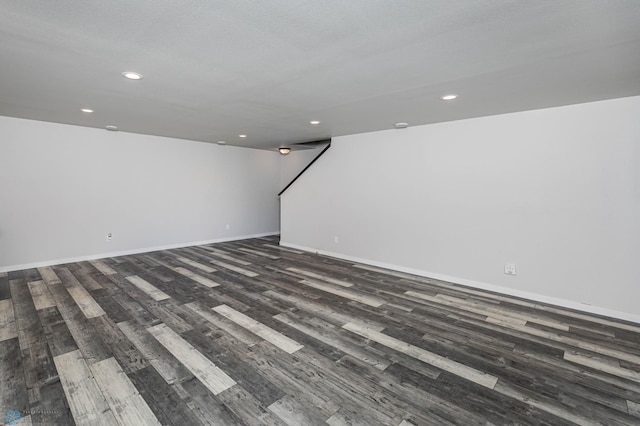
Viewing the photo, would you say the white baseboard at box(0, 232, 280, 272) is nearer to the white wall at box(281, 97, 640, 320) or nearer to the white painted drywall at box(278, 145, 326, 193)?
the white painted drywall at box(278, 145, 326, 193)

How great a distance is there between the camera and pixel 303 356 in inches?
89.1

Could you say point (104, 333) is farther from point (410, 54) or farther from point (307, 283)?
point (410, 54)

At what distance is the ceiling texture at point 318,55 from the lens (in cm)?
156

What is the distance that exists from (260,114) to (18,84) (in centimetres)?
234

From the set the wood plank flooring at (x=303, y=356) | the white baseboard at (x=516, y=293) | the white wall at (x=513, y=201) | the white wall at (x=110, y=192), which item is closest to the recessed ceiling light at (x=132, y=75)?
the wood plank flooring at (x=303, y=356)

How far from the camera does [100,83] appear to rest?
2705 millimetres

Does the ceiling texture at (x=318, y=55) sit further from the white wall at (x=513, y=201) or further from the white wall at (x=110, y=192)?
the white wall at (x=110, y=192)

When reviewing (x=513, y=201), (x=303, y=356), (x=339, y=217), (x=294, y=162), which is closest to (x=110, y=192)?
(x=294, y=162)

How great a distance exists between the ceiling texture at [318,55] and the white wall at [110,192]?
1298 millimetres

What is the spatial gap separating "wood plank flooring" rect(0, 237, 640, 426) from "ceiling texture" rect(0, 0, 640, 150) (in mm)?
2250

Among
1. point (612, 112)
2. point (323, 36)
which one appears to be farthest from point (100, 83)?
point (612, 112)

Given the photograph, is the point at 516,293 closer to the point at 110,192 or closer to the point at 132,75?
the point at 132,75

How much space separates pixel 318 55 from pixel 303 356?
7.43 ft

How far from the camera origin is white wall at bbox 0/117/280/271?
174 inches
